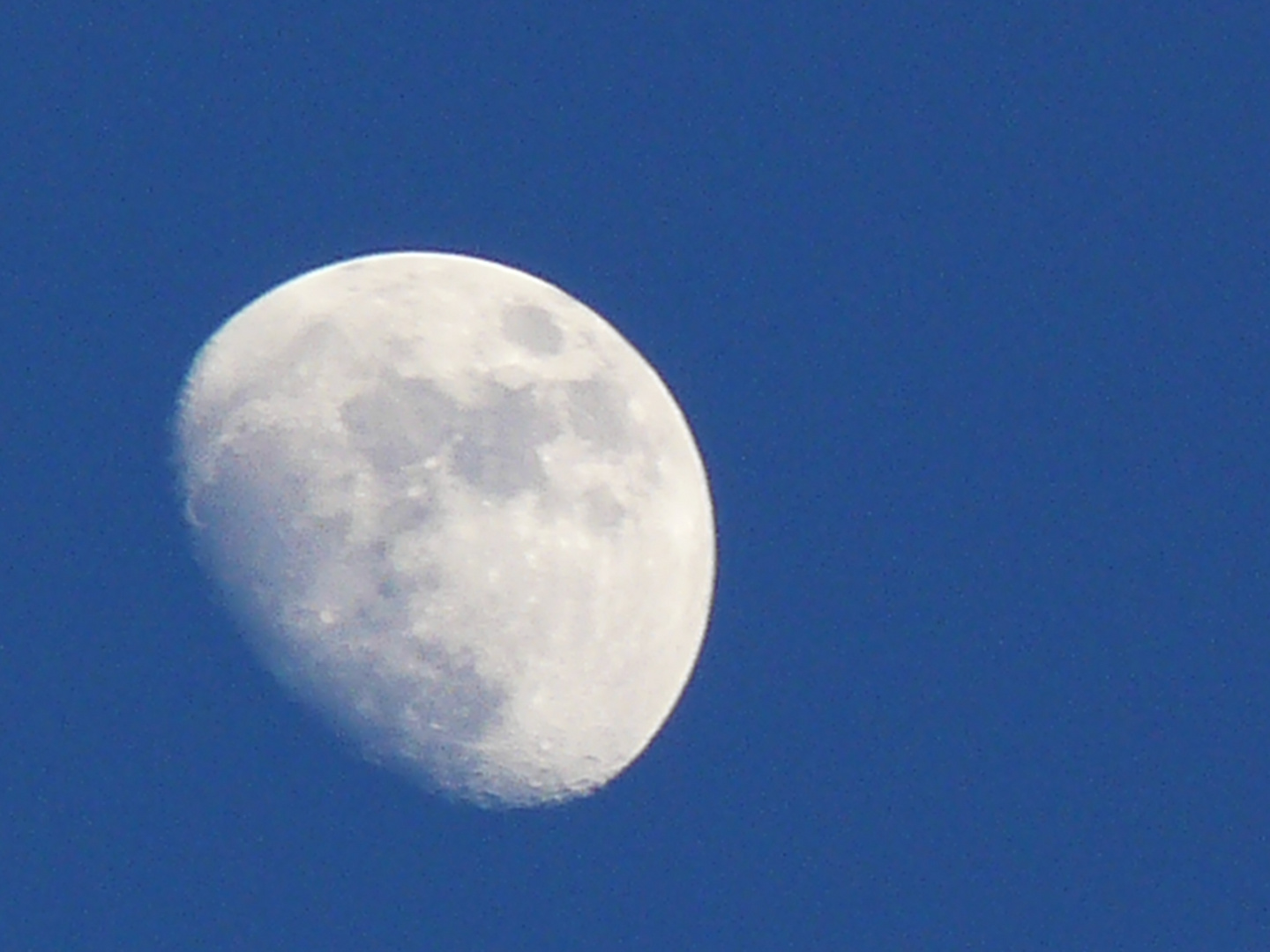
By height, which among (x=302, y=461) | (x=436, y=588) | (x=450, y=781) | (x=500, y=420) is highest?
(x=500, y=420)

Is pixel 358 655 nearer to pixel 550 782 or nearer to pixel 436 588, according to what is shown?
pixel 436 588

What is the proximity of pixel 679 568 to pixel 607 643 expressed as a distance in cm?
96

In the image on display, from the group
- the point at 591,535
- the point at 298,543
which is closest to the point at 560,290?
the point at 591,535

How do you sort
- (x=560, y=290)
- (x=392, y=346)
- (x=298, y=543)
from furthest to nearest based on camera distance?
(x=560, y=290) → (x=392, y=346) → (x=298, y=543)

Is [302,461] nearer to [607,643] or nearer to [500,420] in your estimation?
[500,420]

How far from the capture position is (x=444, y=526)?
985 centimetres

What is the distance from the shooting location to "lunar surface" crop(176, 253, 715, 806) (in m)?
9.83

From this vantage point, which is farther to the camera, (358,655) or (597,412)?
(597,412)

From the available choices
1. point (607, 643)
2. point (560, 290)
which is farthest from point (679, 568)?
point (560, 290)

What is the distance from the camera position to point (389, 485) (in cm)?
984

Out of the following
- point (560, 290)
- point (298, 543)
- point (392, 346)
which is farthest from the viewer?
point (560, 290)

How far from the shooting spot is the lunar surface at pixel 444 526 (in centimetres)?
983

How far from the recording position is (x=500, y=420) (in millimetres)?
10289

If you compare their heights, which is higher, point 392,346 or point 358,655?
point 392,346
